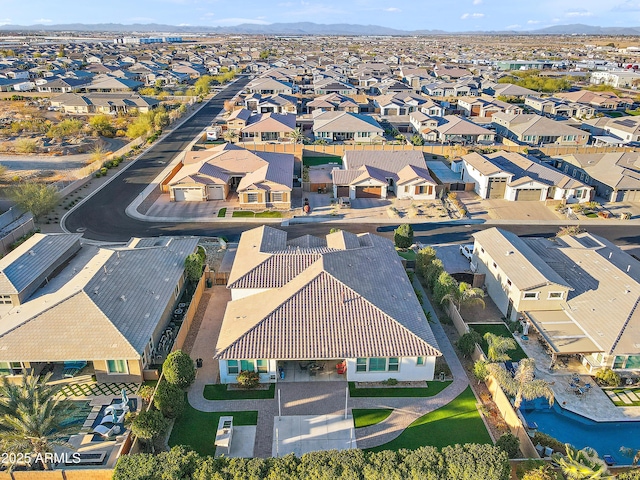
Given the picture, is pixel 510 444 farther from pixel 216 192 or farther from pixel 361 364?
pixel 216 192

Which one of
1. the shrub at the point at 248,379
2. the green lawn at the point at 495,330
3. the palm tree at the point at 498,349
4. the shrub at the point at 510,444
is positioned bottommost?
the green lawn at the point at 495,330

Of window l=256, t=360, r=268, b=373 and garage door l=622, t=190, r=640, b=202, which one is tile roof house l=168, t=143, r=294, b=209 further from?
garage door l=622, t=190, r=640, b=202

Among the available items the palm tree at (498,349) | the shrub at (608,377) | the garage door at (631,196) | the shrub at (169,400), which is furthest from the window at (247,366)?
the garage door at (631,196)

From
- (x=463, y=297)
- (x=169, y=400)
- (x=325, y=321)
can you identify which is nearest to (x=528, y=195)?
(x=463, y=297)

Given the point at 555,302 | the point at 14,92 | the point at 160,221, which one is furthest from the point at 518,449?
the point at 14,92

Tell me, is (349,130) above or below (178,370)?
above

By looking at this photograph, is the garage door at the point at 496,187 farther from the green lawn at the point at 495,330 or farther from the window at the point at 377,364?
the window at the point at 377,364

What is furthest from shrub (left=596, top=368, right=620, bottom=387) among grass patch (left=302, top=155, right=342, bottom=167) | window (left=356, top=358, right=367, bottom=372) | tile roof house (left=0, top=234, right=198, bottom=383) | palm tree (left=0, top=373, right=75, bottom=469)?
grass patch (left=302, top=155, right=342, bottom=167)
